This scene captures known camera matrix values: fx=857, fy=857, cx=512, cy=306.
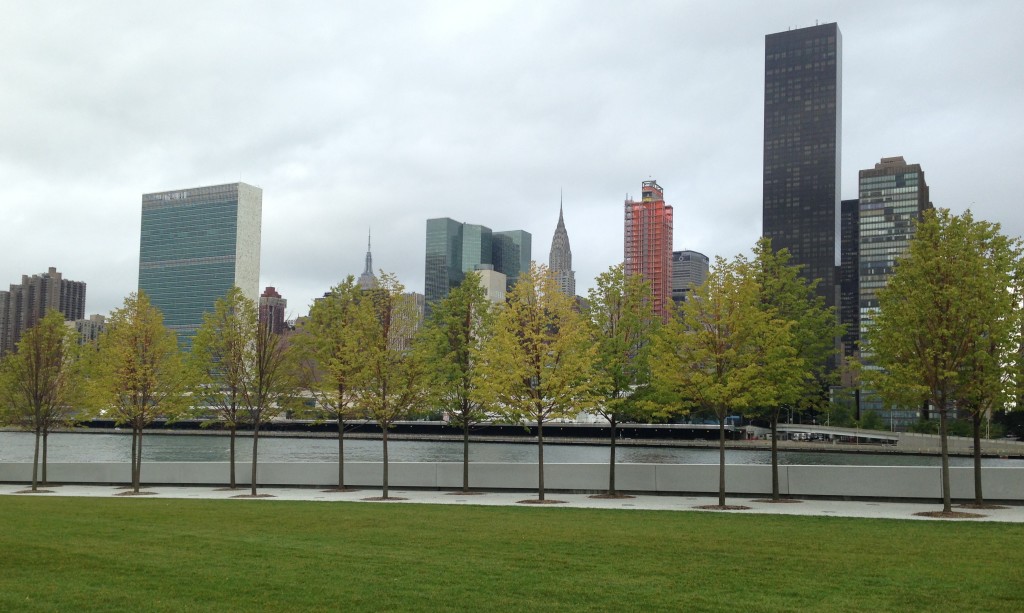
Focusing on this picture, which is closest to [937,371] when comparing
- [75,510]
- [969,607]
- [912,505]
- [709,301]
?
[912,505]

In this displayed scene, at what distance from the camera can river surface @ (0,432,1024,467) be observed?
99250 mm

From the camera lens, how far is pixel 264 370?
35.4 metres

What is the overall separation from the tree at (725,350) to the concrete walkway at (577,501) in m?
2.48

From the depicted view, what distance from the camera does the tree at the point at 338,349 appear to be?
33406 mm

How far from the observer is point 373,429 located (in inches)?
7392

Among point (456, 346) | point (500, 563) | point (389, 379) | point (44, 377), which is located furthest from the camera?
point (44, 377)

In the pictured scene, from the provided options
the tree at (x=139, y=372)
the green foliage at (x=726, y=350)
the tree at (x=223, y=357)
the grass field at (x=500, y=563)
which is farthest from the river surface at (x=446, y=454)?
the grass field at (x=500, y=563)

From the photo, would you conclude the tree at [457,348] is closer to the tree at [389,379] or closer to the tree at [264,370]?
the tree at [389,379]

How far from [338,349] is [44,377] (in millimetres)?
13996

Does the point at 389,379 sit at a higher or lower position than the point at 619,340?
lower

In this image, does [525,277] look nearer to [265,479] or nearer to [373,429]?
[265,479]

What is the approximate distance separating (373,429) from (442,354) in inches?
6211

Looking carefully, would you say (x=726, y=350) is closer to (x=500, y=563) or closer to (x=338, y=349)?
(x=338, y=349)

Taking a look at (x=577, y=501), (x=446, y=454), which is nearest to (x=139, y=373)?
(x=577, y=501)
